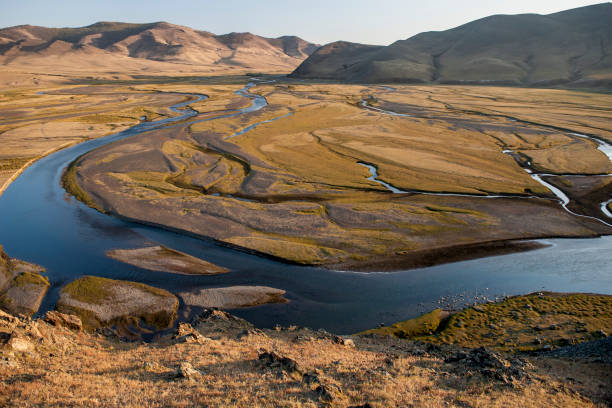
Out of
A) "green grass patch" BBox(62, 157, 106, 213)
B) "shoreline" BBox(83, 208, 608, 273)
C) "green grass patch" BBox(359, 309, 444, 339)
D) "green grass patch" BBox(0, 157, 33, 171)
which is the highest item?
"green grass patch" BBox(0, 157, 33, 171)

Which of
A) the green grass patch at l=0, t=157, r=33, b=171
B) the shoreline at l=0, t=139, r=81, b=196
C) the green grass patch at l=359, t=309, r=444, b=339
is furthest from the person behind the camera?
the green grass patch at l=0, t=157, r=33, b=171

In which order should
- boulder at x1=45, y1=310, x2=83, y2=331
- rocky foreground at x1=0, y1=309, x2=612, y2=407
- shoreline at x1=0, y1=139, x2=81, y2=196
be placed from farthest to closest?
shoreline at x1=0, y1=139, x2=81, y2=196, boulder at x1=45, y1=310, x2=83, y2=331, rocky foreground at x1=0, y1=309, x2=612, y2=407

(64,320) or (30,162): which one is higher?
(30,162)

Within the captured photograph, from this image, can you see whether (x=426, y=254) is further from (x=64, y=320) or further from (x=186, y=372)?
(x=64, y=320)

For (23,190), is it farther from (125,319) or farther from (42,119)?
(42,119)

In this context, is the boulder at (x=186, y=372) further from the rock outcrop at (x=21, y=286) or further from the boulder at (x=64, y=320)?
the rock outcrop at (x=21, y=286)

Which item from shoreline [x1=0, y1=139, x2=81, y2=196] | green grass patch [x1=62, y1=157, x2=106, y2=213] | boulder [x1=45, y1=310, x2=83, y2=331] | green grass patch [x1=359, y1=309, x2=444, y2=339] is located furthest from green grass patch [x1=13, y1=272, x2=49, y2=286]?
shoreline [x1=0, y1=139, x2=81, y2=196]

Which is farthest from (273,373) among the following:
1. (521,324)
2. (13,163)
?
(13,163)

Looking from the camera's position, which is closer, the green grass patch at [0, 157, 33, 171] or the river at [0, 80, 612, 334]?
the river at [0, 80, 612, 334]

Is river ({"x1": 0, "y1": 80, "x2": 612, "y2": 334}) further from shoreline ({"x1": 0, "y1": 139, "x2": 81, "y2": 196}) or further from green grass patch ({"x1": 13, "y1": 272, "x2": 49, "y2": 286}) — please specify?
shoreline ({"x1": 0, "y1": 139, "x2": 81, "y2": 196})

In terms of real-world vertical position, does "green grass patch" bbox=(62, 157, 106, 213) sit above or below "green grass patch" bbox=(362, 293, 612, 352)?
above
